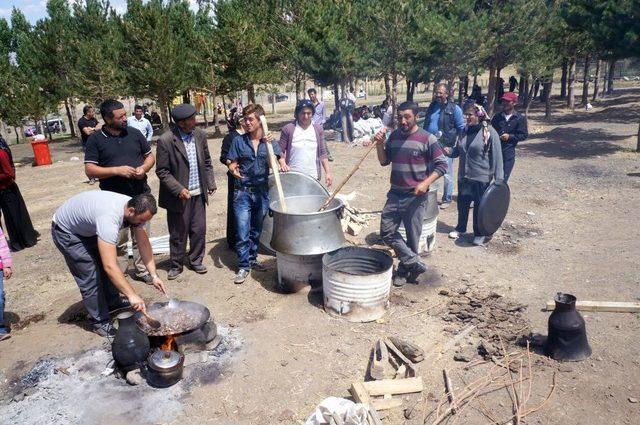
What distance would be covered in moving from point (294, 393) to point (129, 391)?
1.33m

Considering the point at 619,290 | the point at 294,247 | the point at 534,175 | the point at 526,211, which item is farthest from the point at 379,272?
the point at 534,175

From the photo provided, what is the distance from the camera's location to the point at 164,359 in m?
3.71

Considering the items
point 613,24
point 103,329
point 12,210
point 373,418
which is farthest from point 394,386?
point 613,24

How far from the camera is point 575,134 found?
1595cm

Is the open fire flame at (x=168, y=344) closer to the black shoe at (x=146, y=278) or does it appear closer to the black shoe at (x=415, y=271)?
the black shoe at (x=146, y=278)

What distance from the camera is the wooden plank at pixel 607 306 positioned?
4613mm

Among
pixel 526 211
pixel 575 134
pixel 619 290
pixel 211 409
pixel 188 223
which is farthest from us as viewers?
pixel 575 134

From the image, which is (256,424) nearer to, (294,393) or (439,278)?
(294,393)

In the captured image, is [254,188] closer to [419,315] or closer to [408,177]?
[408,177]

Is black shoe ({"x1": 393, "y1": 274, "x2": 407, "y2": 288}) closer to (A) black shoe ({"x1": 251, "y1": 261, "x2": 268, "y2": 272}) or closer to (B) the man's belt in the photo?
(A) black shoe ({"x1": 251, "y1": 261, "x2": 268, "y2": 272})

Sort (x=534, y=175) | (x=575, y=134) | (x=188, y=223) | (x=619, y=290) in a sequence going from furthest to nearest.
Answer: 1. (x=575, y=134)
2. (x=534, y=175)
3. (x=188, y=223)
4. (x=619, y=290)

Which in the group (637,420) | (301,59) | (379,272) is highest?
(301,59)

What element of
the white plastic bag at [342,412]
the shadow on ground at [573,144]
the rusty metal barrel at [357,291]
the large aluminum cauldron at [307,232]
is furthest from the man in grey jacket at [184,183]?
the shadow on ground at [573,144]

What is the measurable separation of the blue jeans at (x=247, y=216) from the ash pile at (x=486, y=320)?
2351 mm
